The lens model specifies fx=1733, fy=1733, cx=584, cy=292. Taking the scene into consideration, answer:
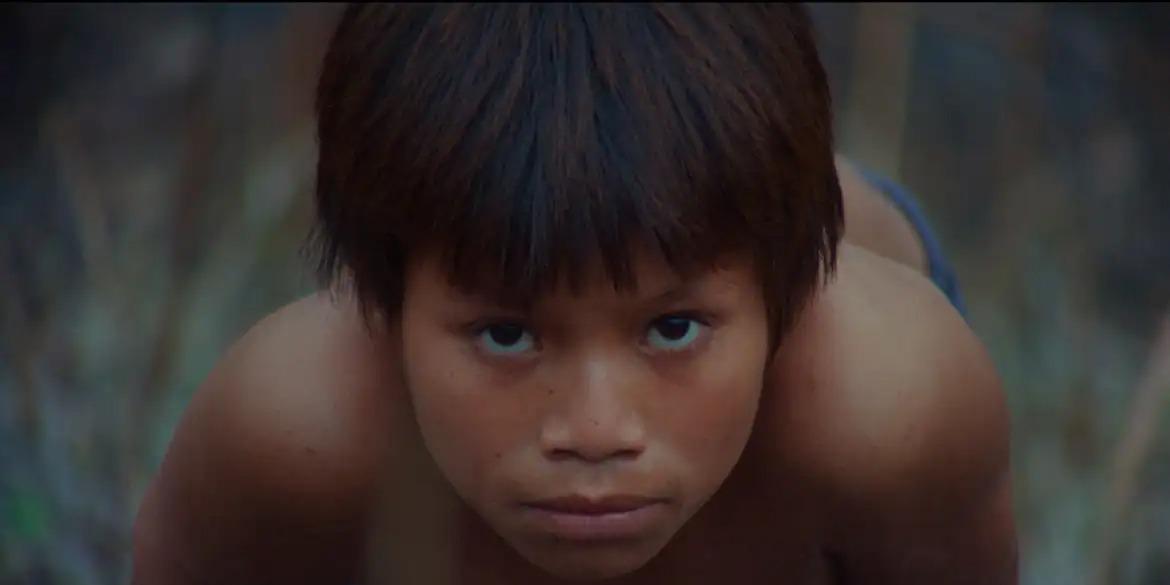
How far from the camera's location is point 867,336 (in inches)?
29.0

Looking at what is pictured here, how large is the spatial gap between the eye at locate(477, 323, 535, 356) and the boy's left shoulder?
0.53 ft

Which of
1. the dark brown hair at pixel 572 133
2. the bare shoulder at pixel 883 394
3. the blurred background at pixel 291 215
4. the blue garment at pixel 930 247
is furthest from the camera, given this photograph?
the blurred background at pixel 291 215

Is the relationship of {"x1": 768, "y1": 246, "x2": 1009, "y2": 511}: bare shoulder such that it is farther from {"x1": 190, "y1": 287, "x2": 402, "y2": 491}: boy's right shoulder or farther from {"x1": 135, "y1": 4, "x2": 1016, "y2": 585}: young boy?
{"x1": 190, "y1": 287, "x2": 402, "y2": 491}: boy's right shoulder

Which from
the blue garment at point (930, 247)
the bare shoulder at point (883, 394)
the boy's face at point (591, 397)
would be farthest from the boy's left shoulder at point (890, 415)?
the blue garment at point (930, 247)

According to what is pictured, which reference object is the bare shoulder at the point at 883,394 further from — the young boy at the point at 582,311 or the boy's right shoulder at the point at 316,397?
the boy's right shoulder at the point at 316,397

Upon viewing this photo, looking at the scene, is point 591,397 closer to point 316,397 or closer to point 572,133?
point 572,133

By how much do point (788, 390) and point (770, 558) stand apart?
0.12 m

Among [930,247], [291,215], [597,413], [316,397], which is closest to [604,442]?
[597,413]

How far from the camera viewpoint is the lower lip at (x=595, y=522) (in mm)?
602

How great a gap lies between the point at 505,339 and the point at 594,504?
6cm

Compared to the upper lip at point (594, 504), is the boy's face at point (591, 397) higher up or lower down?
higher up

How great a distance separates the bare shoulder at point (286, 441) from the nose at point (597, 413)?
0.49 ft

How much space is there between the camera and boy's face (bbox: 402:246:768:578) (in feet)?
1.88

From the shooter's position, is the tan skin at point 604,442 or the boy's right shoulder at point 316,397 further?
the boy's right shoulder at point 316,397
